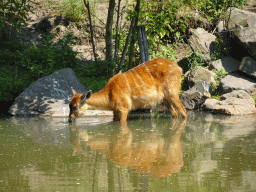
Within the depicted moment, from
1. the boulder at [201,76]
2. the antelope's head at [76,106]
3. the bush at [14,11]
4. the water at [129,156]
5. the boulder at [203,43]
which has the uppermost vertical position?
the bush at [14,11]

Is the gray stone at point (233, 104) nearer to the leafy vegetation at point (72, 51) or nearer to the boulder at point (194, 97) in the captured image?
the boulder at point (194, 97)

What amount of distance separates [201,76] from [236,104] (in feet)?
6.66

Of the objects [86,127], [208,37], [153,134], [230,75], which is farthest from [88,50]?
[153,134]

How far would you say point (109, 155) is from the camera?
4785 millimetres

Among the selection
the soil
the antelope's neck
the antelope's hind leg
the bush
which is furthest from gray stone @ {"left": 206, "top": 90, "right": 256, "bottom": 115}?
the bush

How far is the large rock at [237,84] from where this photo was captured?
998 centimetres

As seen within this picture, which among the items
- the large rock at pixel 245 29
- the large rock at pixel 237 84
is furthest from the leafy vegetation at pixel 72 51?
the large rock at pixel 245 29

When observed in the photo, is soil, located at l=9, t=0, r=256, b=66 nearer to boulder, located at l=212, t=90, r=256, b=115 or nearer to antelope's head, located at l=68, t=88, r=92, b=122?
boulder, located at l=212, t=90, r=256, b=115

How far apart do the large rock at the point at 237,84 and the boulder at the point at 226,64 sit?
65cm

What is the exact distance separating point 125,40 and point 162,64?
3538 mm

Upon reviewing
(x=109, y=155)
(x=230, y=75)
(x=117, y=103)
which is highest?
(x=230, y=75)

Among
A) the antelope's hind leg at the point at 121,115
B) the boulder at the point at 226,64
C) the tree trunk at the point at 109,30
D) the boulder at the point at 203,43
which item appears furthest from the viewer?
the boulder at the point at 203,43

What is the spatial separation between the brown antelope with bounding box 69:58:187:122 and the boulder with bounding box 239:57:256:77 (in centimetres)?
311

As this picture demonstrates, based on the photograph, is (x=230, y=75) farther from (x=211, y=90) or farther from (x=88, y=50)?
(x=88, y=50)
